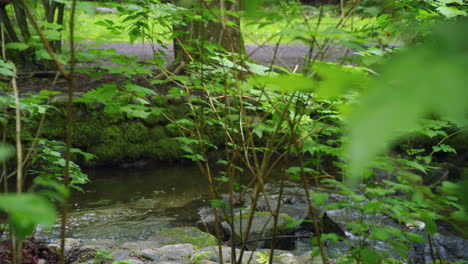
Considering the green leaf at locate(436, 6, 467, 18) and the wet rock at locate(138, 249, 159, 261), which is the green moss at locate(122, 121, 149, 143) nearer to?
the wet rock at locate(138, 249, 159, 261)

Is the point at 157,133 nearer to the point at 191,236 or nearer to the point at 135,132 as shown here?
the point at 135,132

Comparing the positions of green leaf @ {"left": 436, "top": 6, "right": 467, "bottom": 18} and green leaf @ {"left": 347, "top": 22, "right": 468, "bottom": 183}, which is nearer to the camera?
green leaf @ {"left": 347, "top": 22, "right": 468, "bottom": 183}

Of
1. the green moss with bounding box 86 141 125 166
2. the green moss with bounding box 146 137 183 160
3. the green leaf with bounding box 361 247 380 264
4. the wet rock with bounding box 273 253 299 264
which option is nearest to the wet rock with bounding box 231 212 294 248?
the wet rock with bounding box 273 253 299 264

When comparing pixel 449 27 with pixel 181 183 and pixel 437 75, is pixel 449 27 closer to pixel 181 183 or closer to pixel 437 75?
pixel 437 75

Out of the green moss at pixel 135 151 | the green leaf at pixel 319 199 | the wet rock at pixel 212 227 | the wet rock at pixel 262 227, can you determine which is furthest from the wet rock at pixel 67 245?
the green moss at pixel 135 151

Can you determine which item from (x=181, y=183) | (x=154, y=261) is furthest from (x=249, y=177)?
(x=154, y=261)

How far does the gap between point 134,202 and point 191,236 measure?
146 centimetres

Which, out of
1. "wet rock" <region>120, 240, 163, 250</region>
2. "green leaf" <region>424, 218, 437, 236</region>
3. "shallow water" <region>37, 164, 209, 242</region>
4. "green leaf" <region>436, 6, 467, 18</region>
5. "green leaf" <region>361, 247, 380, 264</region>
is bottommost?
"shallow water" <region>37, 164, 209, 242</region>

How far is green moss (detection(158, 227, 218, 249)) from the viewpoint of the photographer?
4.00 metres

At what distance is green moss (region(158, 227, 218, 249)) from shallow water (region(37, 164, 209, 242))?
0.30m

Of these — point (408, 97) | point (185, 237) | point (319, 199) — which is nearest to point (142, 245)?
point (185, 237)

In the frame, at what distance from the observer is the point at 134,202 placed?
17.6 ft

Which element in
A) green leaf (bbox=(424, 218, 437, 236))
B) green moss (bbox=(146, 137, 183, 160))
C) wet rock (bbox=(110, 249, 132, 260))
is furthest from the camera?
green moss (bbox=(146, 137, 183, 160))

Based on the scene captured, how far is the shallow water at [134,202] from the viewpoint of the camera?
4547 millimetres
